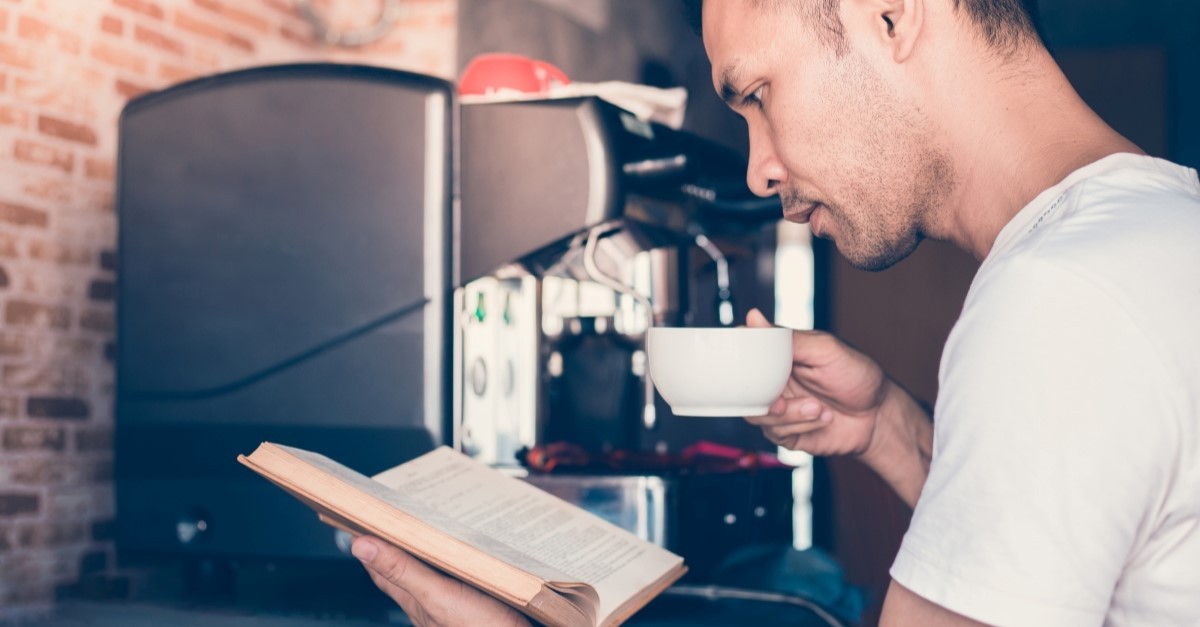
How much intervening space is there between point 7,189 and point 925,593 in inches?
45.9

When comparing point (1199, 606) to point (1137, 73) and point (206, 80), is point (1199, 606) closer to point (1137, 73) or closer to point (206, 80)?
point (206, 80)

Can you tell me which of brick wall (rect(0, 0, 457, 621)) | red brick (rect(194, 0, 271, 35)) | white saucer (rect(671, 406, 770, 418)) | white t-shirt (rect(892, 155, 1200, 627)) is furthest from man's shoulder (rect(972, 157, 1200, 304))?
red brick (rect(194, 0, 271, 35))

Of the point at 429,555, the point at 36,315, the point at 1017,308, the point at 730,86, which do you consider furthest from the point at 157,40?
the point at 1017,308

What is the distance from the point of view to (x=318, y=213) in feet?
3.86

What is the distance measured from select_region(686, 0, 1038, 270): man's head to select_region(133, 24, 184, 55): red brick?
905mm

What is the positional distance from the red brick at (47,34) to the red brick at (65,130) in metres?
0.09

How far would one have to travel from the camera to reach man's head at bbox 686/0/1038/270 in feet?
2.67

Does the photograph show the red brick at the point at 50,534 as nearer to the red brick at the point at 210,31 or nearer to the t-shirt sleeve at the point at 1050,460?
the red brick at the point at 210,31

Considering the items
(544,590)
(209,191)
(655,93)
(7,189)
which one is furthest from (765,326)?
(7,189)

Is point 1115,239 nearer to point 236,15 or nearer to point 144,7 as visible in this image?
point 144,7

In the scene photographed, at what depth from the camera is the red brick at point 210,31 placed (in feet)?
5.25

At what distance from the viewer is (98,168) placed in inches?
57.0

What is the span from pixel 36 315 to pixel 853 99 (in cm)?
102

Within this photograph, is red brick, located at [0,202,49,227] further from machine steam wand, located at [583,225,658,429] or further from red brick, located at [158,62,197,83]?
machine steam wand, located at [583,225,658,429]
